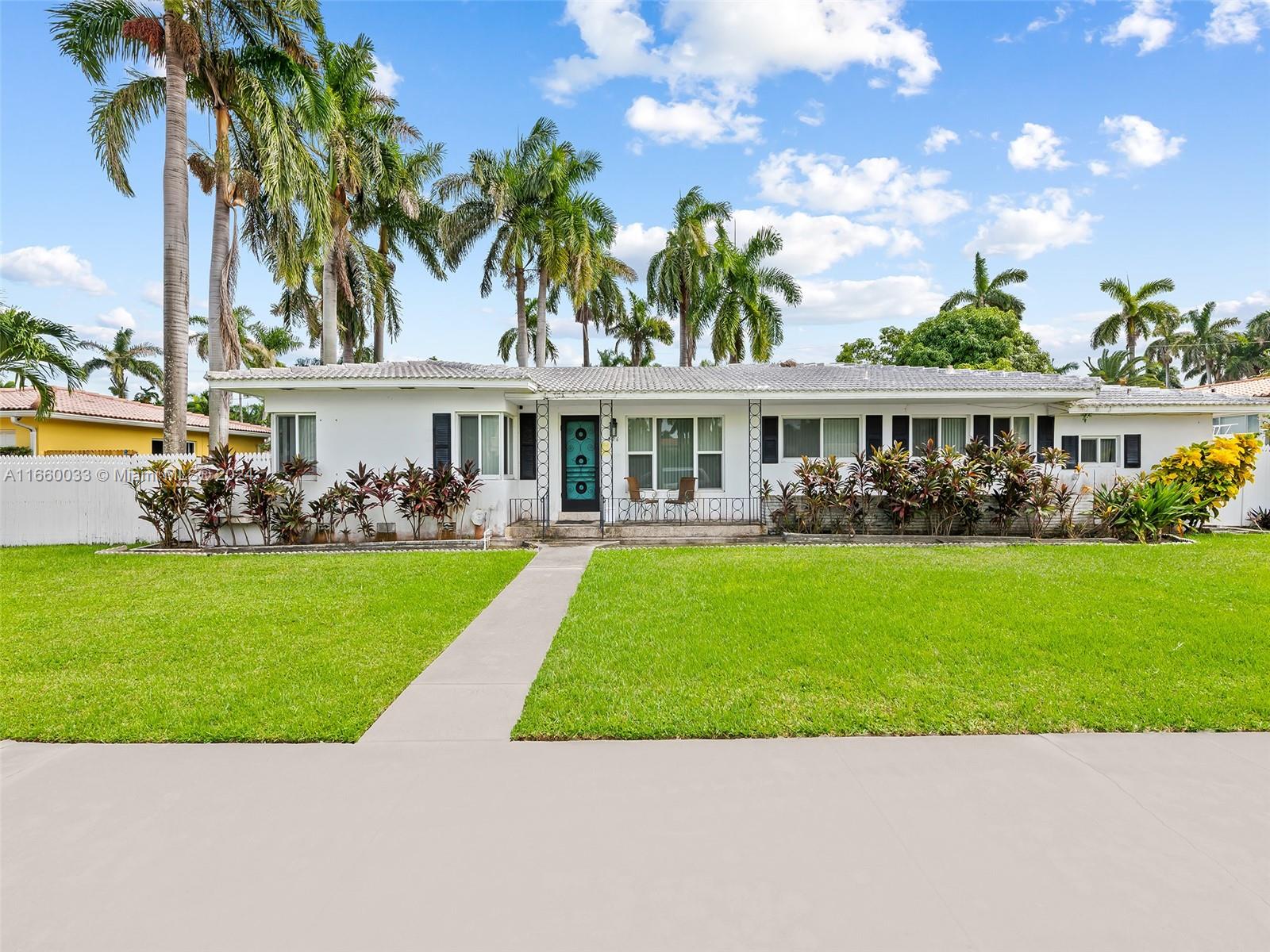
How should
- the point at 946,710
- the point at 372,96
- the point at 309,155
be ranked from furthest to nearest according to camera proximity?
1. the point at 372,96
2. the point at 309,155
3. the point at 946,710

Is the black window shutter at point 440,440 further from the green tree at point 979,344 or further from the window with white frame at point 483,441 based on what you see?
the green tree at point 979,344

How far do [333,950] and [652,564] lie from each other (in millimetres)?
7812

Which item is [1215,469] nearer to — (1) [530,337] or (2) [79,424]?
(1) [530,337]

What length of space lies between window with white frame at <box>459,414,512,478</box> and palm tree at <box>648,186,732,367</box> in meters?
16.5

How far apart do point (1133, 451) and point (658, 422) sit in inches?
450

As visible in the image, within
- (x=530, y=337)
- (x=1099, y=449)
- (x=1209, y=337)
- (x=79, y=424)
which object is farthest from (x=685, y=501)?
(x=1209, y=337)

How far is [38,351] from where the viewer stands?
12211mm

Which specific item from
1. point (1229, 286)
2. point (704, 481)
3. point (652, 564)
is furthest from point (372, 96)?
point (1229, 286)

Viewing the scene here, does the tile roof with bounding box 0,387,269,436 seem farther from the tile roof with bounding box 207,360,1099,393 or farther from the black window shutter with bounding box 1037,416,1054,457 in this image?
the black window shutter with bounding box 1037,416,1054,457

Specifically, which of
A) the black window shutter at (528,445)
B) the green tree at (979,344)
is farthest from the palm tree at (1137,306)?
the black window shutter at (528,445)

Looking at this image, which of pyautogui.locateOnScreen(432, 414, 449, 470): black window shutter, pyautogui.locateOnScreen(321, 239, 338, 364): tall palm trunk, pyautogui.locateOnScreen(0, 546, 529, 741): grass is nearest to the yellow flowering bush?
pyautogui.locateOnScreen(0, 546, 529, 741): grass

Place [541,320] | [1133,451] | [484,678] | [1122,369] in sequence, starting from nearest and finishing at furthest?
[484,678] → [1133,451] → [541,320] → [1122,369]

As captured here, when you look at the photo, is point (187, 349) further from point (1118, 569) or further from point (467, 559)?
point (1118, 569)

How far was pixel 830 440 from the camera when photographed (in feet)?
47.9
